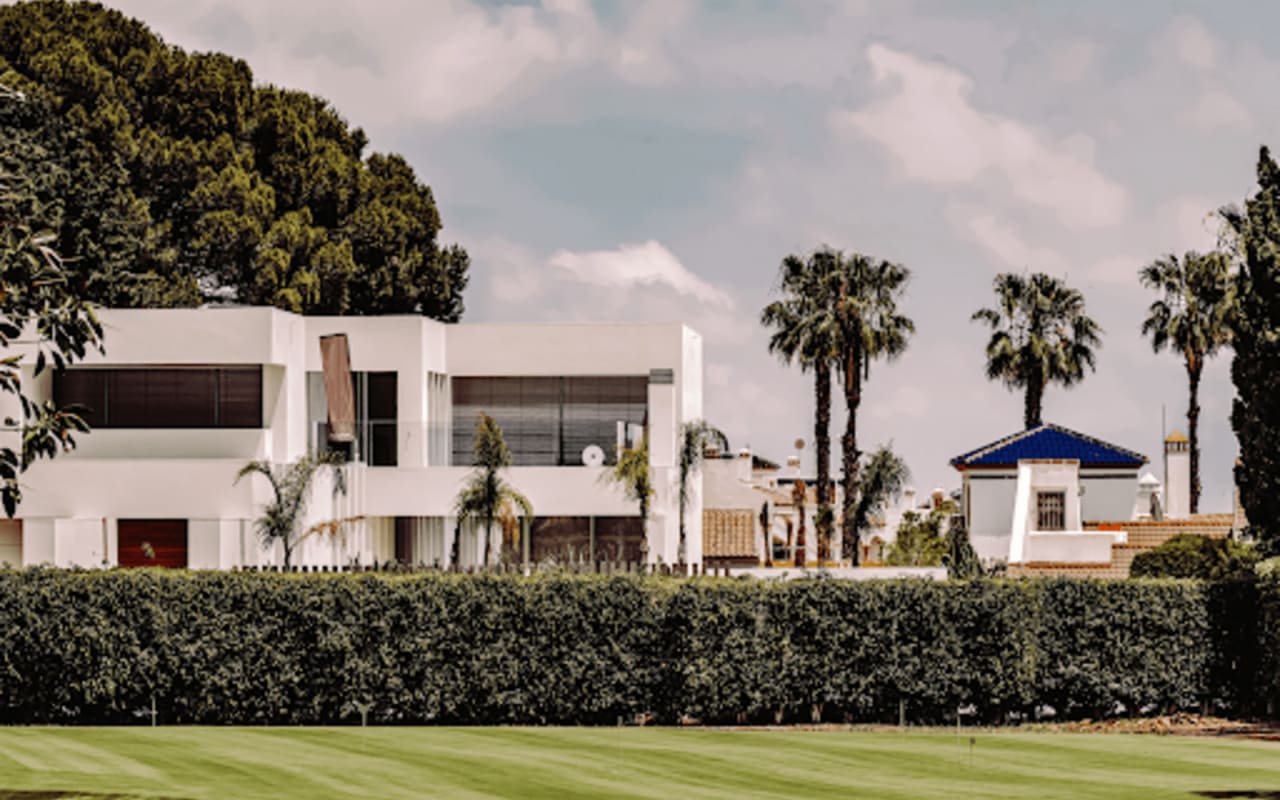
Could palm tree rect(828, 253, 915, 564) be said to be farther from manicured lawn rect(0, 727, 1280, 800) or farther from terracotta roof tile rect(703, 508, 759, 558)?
manicured lawn rect(0, 727, 1280, 800)

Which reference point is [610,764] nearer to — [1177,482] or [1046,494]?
[1046,494]

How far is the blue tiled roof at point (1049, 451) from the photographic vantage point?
206ft

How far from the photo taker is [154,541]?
4678cm

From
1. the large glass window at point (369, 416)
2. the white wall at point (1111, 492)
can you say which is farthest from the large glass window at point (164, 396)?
the white wall at point (1111, 492)

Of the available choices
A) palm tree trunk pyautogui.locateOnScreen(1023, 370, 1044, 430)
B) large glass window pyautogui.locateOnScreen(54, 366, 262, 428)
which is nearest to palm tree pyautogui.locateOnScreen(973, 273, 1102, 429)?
palm tree trunk pyautogui.locateOnScreen(1023, 370, 1044, 430)

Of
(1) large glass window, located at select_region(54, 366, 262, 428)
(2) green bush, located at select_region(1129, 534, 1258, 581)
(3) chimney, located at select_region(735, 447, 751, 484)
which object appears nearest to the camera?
(2) green bush, located at select_region(1129, 534, 1258, 581)

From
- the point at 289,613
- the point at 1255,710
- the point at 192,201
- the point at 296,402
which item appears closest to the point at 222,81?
the point at 192,201

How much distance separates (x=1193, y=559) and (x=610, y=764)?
1900 centimetres

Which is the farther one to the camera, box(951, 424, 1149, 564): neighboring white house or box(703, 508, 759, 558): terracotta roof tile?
box(703, 508, 759, 558): terracotta roof tile

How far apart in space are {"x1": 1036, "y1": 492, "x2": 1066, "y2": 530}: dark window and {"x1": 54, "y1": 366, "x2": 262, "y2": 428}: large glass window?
25847mm

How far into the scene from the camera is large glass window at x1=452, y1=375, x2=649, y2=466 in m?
50.7

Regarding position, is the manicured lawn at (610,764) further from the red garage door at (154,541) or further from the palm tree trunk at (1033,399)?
the palm tree trunk at (1033,399)

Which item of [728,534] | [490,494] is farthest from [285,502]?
[728,534]

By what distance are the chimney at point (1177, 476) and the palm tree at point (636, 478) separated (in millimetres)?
25414
